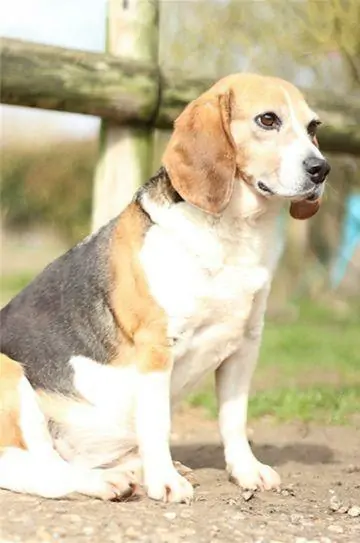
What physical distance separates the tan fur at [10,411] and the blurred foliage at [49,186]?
1421 centimetres

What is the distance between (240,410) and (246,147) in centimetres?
113

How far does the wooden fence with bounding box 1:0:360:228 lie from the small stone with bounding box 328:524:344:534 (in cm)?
244

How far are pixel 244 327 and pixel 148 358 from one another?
1.50 feet

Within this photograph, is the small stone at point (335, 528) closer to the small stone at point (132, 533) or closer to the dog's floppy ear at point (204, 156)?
the small stone at point (132, 533)

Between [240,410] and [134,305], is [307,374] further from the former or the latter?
[134,305]

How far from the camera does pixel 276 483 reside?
4004 mm

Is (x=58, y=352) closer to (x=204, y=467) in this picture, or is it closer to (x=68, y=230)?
(x=204, y=467)

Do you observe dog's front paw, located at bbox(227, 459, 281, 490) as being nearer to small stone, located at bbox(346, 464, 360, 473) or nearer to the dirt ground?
the dirt ground

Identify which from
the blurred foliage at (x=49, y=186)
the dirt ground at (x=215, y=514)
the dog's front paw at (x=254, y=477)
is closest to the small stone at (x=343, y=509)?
the dirt ground at (x=215, y=514)

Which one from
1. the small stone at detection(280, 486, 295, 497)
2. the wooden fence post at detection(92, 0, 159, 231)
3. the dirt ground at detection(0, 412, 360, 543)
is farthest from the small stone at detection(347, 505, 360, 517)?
the wooden fence post at detection(92, 0, 159, 231)

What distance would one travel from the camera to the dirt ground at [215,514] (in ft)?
9.78

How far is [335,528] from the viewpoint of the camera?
322cm

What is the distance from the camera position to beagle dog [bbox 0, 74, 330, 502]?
145 inches

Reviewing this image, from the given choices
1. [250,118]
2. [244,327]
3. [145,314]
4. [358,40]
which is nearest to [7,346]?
[145,314]
